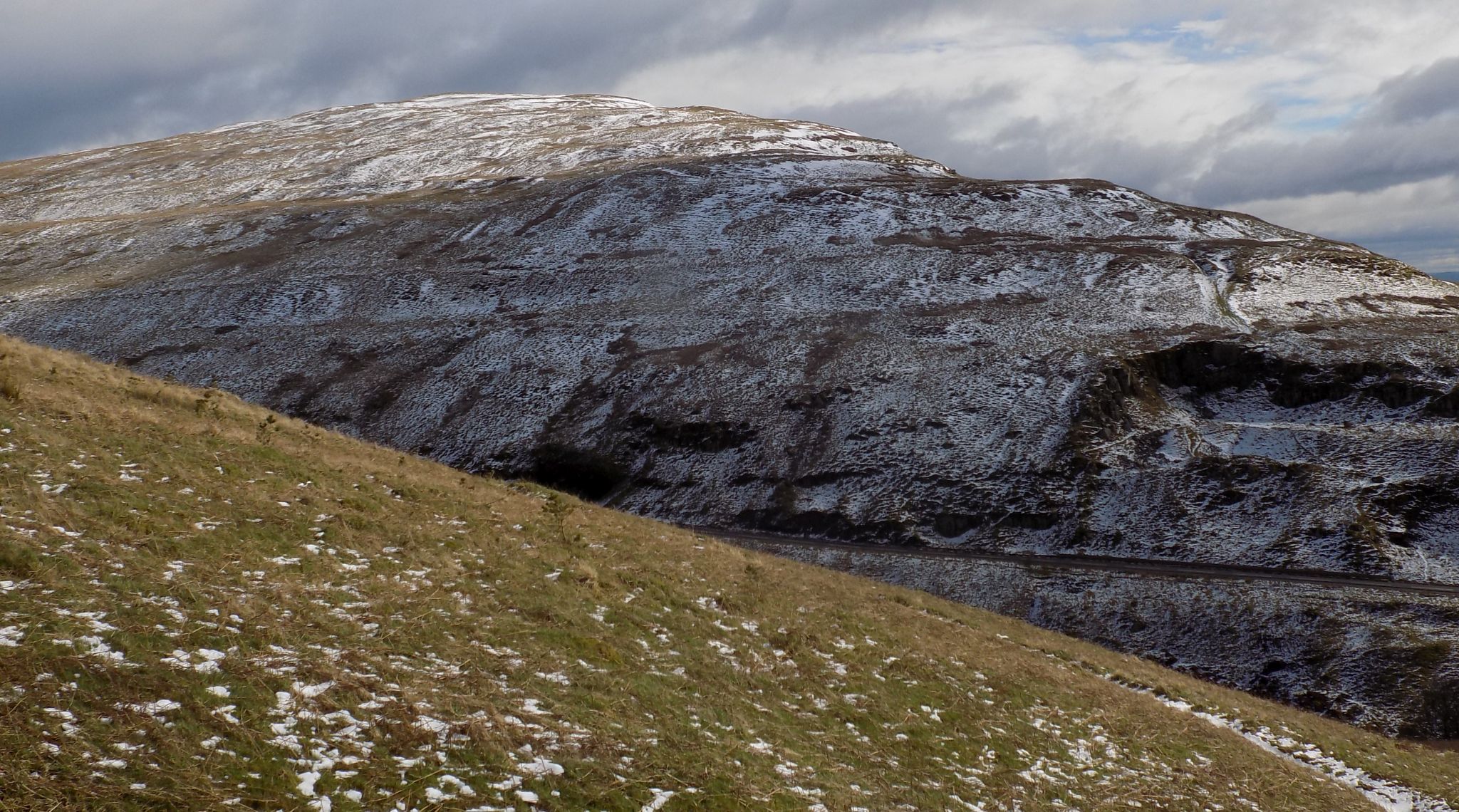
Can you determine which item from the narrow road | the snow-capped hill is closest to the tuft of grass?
the narrow road

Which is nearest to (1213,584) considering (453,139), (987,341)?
(987,341)

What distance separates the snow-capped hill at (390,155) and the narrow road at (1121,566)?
6744 cm

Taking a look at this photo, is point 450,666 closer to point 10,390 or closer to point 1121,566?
point 10,390

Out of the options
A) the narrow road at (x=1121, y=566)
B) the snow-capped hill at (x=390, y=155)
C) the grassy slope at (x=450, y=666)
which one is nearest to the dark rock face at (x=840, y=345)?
the narrow road at (x=1121, y=566)

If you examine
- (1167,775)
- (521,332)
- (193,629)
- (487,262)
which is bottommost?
(1167,775)

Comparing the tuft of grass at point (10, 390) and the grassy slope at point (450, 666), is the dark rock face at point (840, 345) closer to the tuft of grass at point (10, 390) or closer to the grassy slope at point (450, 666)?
the grassy slope at point (450, 666)

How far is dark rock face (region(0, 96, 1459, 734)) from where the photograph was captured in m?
46.4

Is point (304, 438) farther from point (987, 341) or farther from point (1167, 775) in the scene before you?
point (987, 341)

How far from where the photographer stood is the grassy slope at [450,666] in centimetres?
882

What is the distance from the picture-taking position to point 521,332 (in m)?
66.5

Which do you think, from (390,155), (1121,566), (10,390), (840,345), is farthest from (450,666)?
(390,155)

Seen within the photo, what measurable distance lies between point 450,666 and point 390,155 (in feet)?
401

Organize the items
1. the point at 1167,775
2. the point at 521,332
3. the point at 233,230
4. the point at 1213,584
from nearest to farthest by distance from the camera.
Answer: the point at 1167,775 → the point at 1213,584 → the point at 521,332 → the point at 233,230

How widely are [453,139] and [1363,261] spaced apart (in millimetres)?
105959
